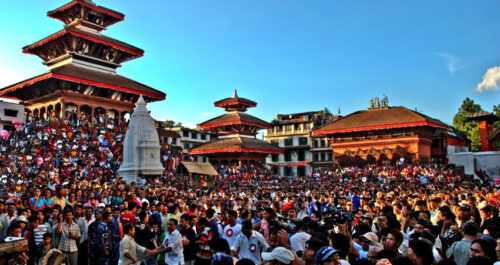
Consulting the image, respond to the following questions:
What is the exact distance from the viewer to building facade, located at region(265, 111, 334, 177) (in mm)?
61750

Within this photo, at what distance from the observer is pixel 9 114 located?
30.9 metres

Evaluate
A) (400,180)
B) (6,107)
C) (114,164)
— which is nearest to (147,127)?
(114,164)

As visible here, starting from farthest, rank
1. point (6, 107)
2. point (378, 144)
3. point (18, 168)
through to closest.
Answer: point (378, 144) < point (6, 107) < point (18, 168)

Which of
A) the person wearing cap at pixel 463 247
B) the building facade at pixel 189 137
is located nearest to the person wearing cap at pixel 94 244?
the person wearing cap at pixel 463 247

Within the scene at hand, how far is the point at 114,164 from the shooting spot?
2512 cm


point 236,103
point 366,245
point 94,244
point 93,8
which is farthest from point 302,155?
point 366,245

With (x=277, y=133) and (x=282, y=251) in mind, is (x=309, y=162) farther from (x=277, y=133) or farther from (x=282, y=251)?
(x=282, y=251)

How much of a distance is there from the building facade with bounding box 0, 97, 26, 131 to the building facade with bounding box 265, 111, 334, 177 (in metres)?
39.6

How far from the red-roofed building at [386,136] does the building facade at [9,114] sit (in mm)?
30129

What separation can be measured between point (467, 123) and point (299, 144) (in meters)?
24.2

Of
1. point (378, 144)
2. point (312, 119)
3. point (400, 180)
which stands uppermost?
point (312, 119)

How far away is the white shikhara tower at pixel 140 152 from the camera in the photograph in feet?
66.2

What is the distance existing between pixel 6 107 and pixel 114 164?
12.3 metres

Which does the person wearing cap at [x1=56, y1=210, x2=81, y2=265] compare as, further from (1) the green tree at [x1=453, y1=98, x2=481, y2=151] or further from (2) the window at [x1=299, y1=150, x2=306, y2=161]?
(2) the window at [x1=299, y1=150, x2=306, y2=161]
